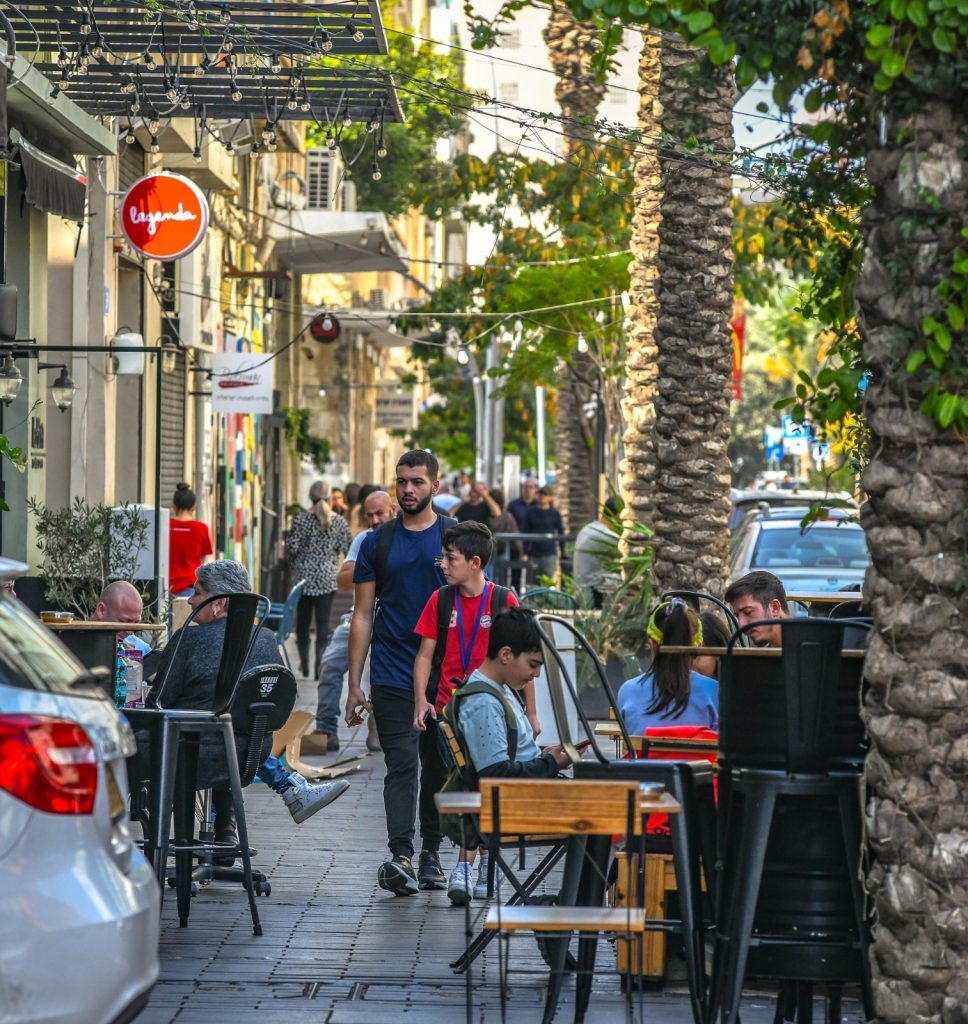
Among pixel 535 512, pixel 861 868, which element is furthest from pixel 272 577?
pixel 861 868

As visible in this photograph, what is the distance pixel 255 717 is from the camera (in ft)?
27.8

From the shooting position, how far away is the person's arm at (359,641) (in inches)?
361

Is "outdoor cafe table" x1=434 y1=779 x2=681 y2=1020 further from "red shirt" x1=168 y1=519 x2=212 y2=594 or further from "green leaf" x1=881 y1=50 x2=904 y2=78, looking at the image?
"red shirt" x1=168 y1=519 x2=212 y2=594

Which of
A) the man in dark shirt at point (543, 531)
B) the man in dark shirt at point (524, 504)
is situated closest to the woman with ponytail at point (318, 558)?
the man in dark shirt at point (543, 531)

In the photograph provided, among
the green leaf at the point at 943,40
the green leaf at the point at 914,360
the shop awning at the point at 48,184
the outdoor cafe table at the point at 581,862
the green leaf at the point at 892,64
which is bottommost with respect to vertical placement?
the outdoor cafe table at the point at 581,862

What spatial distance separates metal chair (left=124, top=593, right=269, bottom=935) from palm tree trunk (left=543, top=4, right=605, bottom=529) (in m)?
17.0

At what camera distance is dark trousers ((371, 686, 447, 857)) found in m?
9.05

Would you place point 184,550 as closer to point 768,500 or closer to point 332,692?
point 332,692

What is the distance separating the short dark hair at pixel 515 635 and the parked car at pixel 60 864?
2797 mm

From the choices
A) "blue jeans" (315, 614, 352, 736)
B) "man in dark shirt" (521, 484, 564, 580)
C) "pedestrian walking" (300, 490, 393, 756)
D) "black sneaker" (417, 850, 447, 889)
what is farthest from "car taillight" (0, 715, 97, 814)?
"man in dark shirt" (521, 484, 564, 580)

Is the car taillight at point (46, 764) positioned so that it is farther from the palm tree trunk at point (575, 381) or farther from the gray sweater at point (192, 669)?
the palm tree trunk at point (575, 381)

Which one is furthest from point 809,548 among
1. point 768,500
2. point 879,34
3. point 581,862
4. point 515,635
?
point 879,34

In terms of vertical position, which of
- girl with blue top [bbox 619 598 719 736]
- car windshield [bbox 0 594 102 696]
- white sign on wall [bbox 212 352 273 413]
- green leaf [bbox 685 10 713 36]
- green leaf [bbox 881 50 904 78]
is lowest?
girl with blue top [bbox 619 598 719 736]

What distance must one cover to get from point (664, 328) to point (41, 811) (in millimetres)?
10816
